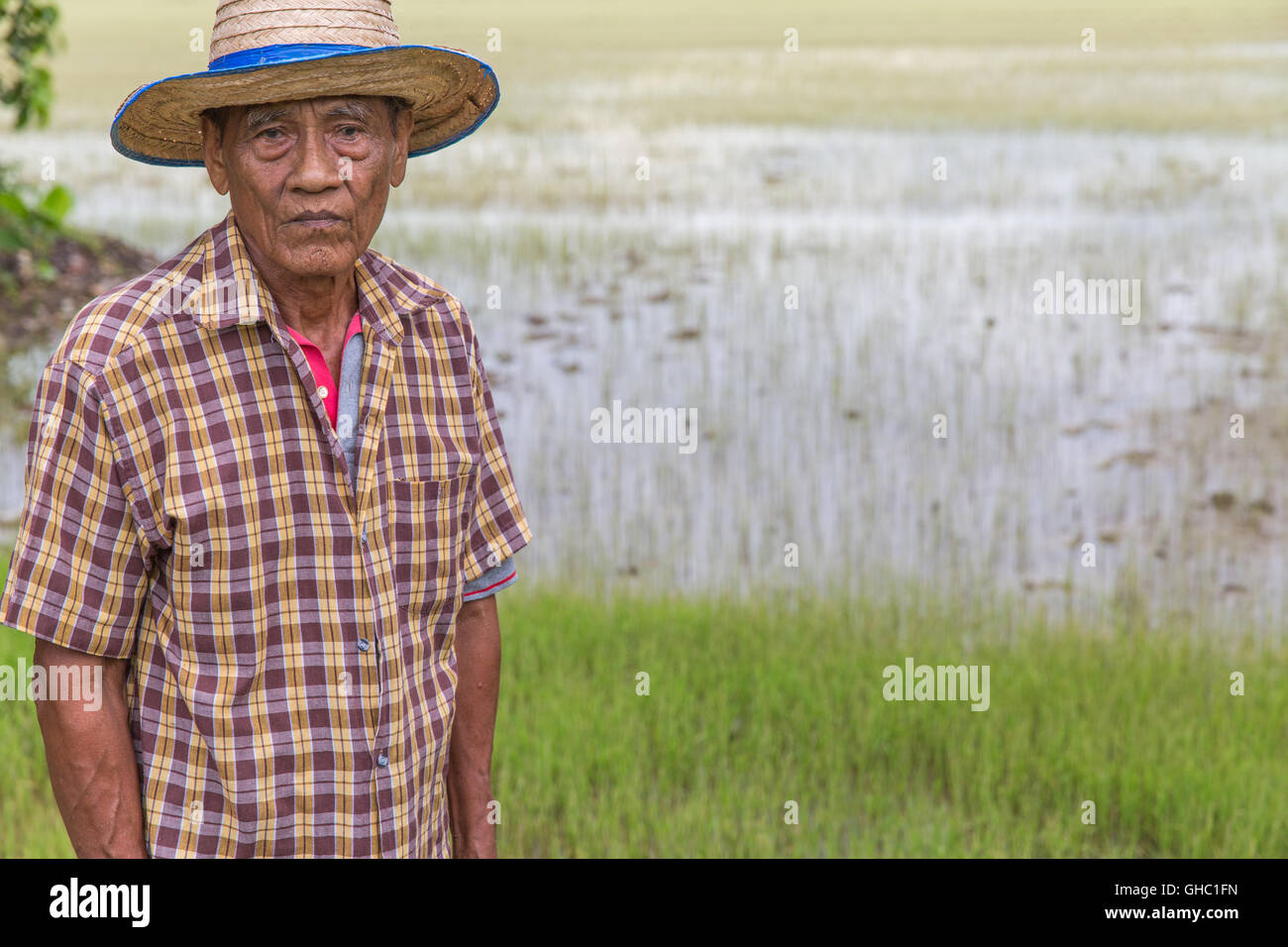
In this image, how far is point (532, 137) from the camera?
7430 millimetres

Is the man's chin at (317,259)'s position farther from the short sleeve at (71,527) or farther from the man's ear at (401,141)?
the short sleeve at (71,527)

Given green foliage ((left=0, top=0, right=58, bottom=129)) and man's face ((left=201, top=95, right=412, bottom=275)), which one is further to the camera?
green foliage ((left=0, top=0, right=58, bottom=129))

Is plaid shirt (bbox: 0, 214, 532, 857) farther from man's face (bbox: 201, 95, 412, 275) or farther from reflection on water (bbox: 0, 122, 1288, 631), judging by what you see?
reflection on water (bbox: 0, 122, 1288, 631)

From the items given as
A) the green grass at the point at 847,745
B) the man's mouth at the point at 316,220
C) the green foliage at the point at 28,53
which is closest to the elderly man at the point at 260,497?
the man's mouth at the point at 316,220

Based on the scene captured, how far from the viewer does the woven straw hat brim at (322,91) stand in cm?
162

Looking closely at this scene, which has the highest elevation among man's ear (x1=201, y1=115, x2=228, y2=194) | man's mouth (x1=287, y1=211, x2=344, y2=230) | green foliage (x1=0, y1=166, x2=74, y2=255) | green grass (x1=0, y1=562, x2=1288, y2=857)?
green foliage (x1=0, y1=166, x2=74, y2=255)

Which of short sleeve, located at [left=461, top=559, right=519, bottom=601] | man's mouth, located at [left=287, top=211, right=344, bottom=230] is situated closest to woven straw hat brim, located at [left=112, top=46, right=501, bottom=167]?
man's mouth, located at [left=287, top=211, right=344, bottom=230]

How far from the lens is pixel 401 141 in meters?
1.83

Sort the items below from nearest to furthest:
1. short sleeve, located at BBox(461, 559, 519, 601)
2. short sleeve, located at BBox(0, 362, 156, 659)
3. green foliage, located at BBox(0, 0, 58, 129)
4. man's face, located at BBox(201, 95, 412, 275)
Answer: short sleeve, located at BBox(0, 362, 156, 659) → man's face, located at BBox(201, 95, 412, 275) → short sleeve, located at BBox(461, 559, 519, 601) → green foliage, located at BBox(0, 0, 58, 129)

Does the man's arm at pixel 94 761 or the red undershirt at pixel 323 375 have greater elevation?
the red undershirt at pixel 323 375

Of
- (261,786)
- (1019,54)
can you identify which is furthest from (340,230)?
(1019,54)

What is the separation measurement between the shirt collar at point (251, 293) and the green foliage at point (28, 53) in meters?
5.35

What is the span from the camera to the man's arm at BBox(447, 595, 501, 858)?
195 centimetres
